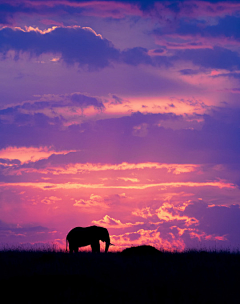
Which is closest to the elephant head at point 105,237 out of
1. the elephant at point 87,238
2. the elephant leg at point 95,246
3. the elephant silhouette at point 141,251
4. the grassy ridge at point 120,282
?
the elephant at point 87,238

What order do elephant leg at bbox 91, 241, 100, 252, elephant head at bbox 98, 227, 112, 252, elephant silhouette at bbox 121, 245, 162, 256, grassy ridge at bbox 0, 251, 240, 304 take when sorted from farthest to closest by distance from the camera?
elephant head at bbox 98, 227, 112, 252 < elephant leg at bbox 91, 241, 100, 252 < elephant silhouette at bbox 121, 245, 162, 256 < grassy ridge at bbox 0, 251, 240, 304

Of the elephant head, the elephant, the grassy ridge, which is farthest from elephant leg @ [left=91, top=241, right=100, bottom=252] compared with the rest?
the grassy ridge

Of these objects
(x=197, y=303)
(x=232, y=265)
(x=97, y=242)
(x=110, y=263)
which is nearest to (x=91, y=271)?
(x=110, y=263)

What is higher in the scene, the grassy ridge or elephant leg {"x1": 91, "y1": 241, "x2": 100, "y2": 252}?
elephant leg {"x1": 91, "y1": 241, "x2": 100, "y2": 252}

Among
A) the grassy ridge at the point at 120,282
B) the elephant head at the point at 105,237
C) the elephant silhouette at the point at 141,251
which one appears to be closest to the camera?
the grassy ridge at the point at 120,282

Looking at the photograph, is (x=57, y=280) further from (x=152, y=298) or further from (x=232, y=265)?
(x=232, y=265)

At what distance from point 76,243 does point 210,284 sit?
659 inches

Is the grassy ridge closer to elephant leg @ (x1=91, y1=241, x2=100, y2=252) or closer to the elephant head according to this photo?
elephant leg @ (x1=91, y1=241, x2=100, y2=252)

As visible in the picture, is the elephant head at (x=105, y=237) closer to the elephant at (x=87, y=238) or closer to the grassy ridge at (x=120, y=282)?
the elephant at (x=87, y=238)

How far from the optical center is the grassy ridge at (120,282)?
12.1m

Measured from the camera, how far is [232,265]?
1806 centimetres

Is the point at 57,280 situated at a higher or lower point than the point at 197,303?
higher

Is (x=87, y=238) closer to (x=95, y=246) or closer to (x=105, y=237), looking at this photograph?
(x=95, y=246)

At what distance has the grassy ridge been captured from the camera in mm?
12094
